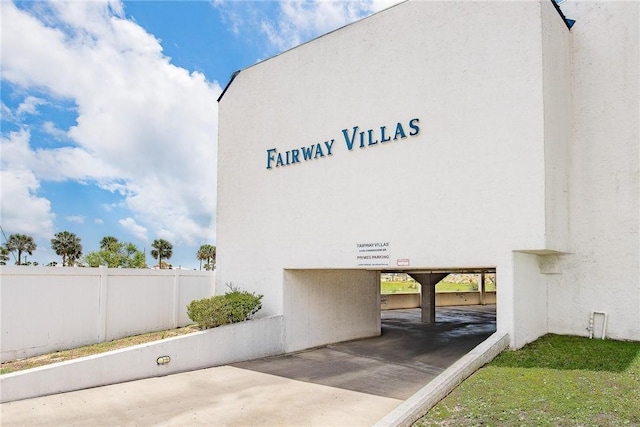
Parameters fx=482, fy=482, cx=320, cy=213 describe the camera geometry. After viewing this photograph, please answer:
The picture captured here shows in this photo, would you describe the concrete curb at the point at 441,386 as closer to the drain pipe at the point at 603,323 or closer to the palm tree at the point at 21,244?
the drain pipe at the point at 603,323

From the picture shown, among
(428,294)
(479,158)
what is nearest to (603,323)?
(479,158)

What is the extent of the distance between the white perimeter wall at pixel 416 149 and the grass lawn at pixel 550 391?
3.73ft

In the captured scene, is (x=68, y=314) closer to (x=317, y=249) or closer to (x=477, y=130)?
(x=317, y=249)

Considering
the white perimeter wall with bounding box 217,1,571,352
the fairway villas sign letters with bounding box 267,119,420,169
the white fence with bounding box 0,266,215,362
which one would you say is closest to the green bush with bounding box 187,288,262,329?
the white perimeter wall with bounding box 217,1,571,352

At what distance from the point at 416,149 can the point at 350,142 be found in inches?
81.7

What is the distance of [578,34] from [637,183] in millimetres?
4010

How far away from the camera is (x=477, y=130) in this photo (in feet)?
35.0

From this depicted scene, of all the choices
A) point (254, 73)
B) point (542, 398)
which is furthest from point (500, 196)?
point (254, 73)

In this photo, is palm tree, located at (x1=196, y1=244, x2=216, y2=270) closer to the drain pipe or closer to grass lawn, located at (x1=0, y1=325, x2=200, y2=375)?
grass lawn, located at (x1=0, y1=325, x2=200, y2=375)

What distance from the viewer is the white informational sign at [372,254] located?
11914 mm

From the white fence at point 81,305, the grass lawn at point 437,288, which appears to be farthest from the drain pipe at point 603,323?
the grass lawn at point 437,288

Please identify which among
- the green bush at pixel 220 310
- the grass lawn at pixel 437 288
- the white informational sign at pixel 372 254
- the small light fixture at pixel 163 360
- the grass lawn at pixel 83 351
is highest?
the white informational sign at pixel 372 254

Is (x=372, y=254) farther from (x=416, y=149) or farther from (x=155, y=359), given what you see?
(x=155, y=359)

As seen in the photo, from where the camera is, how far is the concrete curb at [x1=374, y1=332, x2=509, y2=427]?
7086 mm
